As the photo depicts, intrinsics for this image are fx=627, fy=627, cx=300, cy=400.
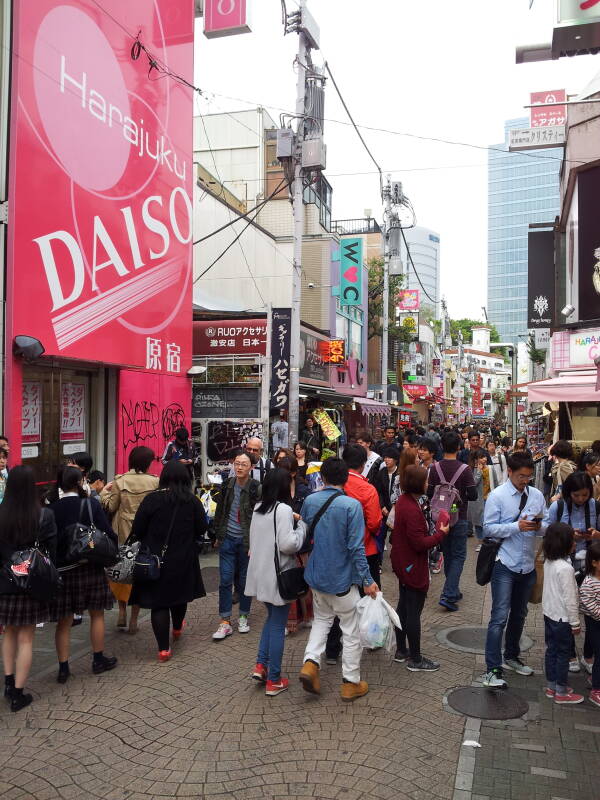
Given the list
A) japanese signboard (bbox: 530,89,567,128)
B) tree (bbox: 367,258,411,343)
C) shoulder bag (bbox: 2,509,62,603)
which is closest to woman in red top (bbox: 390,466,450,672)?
shoulder bag (bbox: 2,509,62,603)

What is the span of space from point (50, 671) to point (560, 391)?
10.2 metres

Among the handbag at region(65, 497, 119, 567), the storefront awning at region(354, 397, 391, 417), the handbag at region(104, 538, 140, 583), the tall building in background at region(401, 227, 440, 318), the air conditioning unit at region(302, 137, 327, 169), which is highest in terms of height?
the tall building in background at region(401, 227, 440, 318)

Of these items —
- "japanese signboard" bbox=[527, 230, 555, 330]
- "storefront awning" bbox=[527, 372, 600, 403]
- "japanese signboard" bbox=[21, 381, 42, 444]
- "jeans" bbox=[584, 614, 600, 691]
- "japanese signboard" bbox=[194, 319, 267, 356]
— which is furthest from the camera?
"japanese signboard" bbox=[527, 230, 555, 330]

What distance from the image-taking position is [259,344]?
14594 millimetres

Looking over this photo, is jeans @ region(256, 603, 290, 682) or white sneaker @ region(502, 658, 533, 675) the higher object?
jeans @ region(256, 603, 290, 682)

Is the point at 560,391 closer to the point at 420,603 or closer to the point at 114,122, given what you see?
the point at 420,603

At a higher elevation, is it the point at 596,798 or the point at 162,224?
the point at 162,224

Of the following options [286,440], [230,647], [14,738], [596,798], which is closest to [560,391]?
[286,440]

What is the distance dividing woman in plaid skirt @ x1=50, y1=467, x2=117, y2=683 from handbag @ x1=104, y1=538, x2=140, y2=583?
0.51 feet

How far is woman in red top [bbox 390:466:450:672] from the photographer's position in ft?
17.0

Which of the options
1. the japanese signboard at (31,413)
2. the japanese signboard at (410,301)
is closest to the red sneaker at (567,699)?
the japanese signboard at (31,413)

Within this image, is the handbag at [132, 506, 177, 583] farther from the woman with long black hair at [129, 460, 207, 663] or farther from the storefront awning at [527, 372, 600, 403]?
the storefront awning at [527, 372, 600, 403]

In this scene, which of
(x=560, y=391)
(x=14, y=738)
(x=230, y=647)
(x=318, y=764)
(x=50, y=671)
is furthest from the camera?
(x=560, y=391)

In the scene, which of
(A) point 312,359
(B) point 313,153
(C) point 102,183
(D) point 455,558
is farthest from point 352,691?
(A) point 312,359
